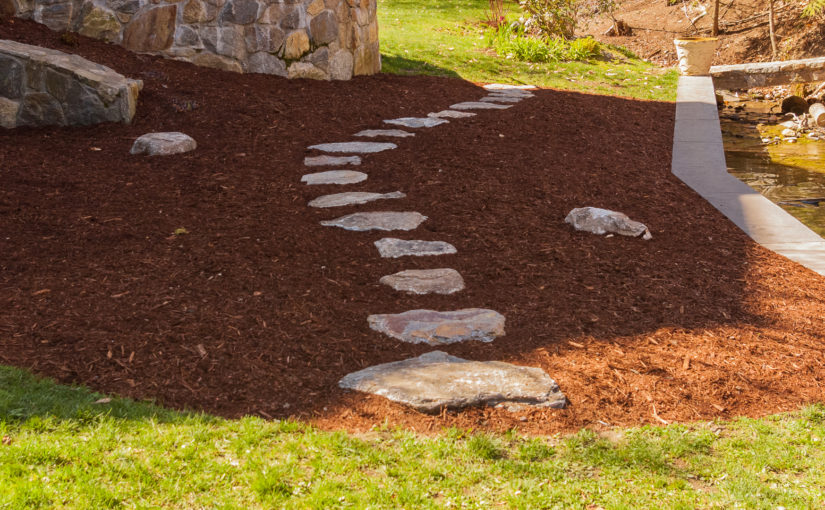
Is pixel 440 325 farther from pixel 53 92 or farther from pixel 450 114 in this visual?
pixel 450 114

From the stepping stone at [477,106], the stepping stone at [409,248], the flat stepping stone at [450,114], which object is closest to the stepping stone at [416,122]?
the flat stepping stone at [450,114]

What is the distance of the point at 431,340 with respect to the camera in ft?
10.4

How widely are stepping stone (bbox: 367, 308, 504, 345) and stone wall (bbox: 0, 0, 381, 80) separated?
5.18 m

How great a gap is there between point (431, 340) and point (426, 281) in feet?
2.00

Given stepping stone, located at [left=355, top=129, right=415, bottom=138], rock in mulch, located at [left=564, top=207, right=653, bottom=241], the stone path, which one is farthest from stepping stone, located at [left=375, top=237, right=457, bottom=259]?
stepping stone, located at [left=355, top=129, right=415, bottom=138]

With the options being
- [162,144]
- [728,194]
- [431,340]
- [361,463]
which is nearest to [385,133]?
[162,144]

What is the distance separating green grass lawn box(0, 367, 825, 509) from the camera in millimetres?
2105

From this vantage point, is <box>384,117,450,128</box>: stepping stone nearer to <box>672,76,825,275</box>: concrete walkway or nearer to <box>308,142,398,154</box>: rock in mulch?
<box>308,142,398,154</box>: rock in mulch

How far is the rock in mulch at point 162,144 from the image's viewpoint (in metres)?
5.44

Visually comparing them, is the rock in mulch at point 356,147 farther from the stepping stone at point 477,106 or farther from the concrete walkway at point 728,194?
the concrete walkway at point 728,194

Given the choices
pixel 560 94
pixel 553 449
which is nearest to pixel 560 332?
pixel 553 449

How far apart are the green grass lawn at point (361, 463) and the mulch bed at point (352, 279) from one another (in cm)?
14

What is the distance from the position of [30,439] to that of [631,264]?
2.96m

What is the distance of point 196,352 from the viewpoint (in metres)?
2.91
